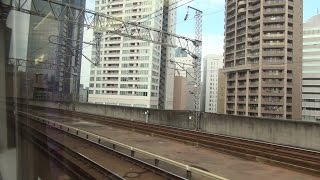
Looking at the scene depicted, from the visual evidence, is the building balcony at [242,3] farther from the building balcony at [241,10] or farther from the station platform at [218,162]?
the station platform at [218,162]

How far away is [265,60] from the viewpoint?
244 feet

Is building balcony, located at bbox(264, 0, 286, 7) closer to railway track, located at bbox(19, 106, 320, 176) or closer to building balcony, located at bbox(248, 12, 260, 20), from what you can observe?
building balcony, located at bbox(248, 12, 260, 20)

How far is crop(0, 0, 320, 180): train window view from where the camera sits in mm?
5574

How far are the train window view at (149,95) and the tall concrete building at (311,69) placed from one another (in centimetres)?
24

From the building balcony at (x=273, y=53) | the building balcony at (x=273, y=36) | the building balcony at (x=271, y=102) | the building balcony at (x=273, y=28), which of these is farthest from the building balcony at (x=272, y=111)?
the building balcony at (x=273, y=28)

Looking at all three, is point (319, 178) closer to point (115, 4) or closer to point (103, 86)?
point (115, 4)

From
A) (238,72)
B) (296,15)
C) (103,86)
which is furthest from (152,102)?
(296,15)

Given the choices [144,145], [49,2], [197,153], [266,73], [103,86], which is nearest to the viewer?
[49,2]

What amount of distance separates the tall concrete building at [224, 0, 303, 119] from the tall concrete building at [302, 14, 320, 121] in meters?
10.6

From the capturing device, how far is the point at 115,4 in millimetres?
47844

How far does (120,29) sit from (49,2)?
770 inches

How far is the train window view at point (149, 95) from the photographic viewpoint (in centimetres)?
557

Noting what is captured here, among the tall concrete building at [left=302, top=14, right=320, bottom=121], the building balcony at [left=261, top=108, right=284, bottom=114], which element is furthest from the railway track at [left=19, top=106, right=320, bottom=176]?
the tall concrete building at [left=302, top=14, right=320, bottom=121]

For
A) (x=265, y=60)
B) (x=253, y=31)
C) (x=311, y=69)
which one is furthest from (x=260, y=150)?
(x=311, y=69)
